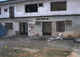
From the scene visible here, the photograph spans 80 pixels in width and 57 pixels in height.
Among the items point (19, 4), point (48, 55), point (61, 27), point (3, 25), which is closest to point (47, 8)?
point (61, 27)

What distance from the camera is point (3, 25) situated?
2516 cm

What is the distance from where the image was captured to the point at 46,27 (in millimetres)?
22031

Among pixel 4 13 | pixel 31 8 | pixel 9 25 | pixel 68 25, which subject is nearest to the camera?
pixel 68 25

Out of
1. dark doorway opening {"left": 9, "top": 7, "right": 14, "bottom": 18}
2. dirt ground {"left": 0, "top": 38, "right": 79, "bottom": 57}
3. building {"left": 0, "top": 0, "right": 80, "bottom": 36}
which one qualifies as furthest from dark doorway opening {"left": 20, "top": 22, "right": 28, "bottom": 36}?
dirt ground {"left": 0, "top": 38, "right": 79, "bottom": 57}

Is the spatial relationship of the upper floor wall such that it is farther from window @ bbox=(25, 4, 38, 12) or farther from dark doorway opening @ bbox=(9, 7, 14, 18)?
dark doorway opening @ bbox=(9, 7, 14, 18)

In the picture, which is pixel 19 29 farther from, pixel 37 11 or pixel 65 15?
pixel 65 15

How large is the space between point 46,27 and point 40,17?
1.68 m

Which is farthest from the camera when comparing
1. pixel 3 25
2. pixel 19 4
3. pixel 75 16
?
pixel 3 25

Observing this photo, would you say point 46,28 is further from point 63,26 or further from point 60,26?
point 63,26

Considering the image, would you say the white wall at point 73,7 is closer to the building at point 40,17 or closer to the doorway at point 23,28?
the building at point 40,17

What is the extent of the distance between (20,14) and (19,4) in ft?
4.94

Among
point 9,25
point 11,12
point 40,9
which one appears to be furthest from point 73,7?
point 9,25

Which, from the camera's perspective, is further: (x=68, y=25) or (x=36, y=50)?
(x=68, y=25)

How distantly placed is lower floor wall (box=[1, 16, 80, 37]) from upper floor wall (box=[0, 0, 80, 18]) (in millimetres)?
893
